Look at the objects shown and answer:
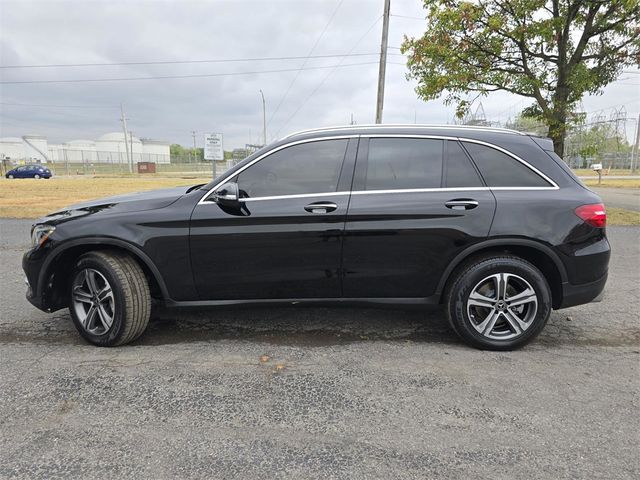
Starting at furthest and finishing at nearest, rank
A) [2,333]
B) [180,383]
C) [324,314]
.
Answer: [324,314], [2,333], [180,383]

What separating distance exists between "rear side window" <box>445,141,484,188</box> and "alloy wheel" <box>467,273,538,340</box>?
2.52ft

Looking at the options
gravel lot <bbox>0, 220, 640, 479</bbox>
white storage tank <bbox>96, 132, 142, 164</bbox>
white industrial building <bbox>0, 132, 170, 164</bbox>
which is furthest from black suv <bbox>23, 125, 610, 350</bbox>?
white storage tank <bbox>96, 132, 142, 164</bbox>

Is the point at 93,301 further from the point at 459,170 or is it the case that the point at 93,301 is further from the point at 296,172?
the point at 459,170

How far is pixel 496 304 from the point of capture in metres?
3.29

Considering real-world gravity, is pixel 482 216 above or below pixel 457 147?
below

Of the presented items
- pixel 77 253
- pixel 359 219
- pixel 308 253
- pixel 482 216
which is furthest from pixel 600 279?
pixel 77 253

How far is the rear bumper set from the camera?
3.31 metres

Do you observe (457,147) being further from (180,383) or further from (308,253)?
(180,383)

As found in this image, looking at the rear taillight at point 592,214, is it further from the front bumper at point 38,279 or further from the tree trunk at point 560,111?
the tree trunk at point 560,111

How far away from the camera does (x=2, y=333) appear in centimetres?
373

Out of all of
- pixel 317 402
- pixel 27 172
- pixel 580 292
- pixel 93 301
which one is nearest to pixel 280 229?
pixel 317 402

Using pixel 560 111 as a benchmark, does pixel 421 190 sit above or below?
below

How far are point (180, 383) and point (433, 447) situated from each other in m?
1.69

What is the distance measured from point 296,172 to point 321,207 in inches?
15.3
